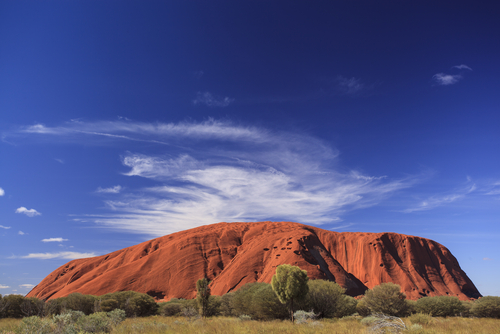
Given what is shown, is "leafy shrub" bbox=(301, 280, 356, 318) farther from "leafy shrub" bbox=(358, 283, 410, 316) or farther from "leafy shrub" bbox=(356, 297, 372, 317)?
"leafy shrub" bbox=(358, 283, 410, 316)

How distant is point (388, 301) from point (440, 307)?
9.85 metres

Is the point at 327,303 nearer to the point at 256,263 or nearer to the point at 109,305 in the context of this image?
the point at 109,305

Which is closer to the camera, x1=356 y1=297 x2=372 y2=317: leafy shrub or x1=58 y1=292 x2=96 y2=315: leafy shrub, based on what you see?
x1=356 y1=297 x2=372 y2=317: leafy shrub

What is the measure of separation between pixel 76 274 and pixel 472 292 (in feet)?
405

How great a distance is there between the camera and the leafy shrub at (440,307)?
30.5 metres

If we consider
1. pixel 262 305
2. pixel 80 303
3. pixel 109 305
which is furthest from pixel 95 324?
pixel 80 303

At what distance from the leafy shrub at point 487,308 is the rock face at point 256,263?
27.0m

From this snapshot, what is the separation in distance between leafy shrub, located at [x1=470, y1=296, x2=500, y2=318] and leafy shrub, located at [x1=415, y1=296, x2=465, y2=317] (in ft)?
4.91

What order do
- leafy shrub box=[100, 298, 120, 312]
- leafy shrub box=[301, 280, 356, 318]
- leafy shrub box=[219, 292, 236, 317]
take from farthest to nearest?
leafy shrub box=[219, 292, 236, 317], leafy shrub box=[100, 298, 120, 312], leafy shrub box=[301, 280, 356, 318]

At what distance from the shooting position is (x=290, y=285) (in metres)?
21.5

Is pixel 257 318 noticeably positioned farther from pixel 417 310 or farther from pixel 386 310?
pixel 417 310

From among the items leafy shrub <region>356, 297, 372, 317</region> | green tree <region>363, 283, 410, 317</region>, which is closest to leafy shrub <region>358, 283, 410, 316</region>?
green tree <region>363, 283, 410, 317</region>

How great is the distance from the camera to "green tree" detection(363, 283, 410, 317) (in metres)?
26.3

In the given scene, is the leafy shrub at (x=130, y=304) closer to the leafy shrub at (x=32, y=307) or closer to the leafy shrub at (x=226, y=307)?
the leafy shrub at (x=32, y=307)
